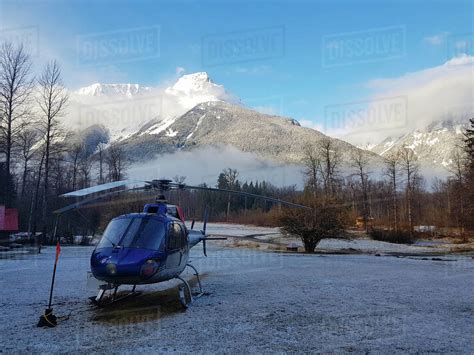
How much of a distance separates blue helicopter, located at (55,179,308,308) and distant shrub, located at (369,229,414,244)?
37925 millimetres

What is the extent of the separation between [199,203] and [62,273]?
7835cm

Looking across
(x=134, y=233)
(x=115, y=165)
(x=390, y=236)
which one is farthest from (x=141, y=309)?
(x=390, y=236)

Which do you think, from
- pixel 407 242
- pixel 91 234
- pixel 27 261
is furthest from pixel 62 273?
pixel 407 242

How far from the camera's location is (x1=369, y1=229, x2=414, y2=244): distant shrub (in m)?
45.6

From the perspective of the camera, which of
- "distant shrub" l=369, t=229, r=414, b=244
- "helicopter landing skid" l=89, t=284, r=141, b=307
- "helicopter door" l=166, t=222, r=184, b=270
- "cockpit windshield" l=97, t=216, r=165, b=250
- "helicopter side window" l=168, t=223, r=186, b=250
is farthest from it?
"distant shrub" l=369, t=229, r=414, b=244

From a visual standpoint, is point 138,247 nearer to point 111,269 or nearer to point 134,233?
point 134,233

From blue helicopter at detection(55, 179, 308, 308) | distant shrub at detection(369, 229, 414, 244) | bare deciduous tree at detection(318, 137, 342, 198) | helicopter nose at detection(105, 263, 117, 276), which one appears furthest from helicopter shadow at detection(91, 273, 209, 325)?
bare deciduous tree at detection(318, 137, 342, 198)

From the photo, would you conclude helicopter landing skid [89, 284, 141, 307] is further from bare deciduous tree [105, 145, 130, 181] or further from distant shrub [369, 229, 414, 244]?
distant shrub [369, 229, 414, 244]

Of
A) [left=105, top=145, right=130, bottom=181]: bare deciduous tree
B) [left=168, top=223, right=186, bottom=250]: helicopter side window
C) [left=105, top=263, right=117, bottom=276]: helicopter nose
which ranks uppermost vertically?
[left=105, top=145, right=130, bottom=181]: bare deciduous tree

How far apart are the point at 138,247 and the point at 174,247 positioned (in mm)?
1238

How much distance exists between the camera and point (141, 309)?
34.0 ft

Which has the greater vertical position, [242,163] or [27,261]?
[242,163]

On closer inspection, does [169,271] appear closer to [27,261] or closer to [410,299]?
[410,299]

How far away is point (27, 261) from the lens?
21.0 meters
